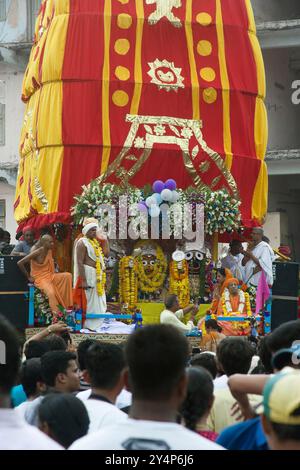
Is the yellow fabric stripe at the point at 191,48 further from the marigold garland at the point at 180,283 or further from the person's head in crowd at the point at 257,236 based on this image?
the marigold garland at the point at 180,283

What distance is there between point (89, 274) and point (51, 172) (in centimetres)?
206

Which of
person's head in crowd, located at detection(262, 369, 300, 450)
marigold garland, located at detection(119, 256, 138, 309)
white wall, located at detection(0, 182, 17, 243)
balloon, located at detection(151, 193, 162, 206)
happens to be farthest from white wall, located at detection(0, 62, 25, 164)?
person's head in crowd, located at detection(262, 369, 300, 450)

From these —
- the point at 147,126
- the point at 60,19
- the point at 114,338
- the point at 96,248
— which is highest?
the point at 60,19

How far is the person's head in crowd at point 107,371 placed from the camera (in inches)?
235

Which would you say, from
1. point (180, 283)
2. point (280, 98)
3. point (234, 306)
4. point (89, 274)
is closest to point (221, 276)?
point (180, 283)

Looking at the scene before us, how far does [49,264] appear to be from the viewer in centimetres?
1634

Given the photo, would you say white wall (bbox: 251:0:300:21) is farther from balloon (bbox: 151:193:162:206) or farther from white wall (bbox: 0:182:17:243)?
balloon (bbox: 151:193:162:206)

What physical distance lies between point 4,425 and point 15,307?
40.7 ft

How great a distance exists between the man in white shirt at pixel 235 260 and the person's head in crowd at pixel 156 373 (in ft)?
45.0

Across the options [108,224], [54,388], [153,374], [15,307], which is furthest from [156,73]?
[153,374]

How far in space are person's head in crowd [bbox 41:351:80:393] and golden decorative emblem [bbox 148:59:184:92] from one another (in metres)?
10.9

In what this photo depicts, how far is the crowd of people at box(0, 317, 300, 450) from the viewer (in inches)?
146

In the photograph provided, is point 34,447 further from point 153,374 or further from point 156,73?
point 156,73

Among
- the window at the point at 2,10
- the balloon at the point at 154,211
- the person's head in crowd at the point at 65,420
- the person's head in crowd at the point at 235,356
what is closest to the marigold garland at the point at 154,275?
the balloon at the point at 154,211
